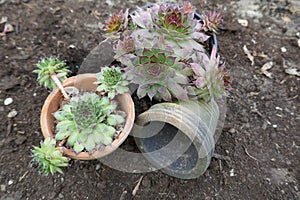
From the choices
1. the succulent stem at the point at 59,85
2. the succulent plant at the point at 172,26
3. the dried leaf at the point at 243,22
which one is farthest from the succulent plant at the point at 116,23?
the dried leaf at the point at 243,22

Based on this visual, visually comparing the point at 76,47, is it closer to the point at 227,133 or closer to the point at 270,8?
the point at 227,133

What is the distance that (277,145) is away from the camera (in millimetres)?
1726

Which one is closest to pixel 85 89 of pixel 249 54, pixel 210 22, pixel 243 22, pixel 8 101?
pixel 8 101

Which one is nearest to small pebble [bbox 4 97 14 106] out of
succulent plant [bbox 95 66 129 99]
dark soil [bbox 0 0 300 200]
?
dark soil [bbox 0 0 300 200]

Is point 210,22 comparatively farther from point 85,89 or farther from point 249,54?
point 85,89

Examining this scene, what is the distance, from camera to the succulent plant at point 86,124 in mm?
1331

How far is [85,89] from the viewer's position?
5.33 ft

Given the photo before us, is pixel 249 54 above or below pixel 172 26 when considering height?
below

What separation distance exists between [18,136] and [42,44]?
24.3 inches

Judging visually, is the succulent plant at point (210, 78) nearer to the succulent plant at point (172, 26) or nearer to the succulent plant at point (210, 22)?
the succulent plant at point (172, 26)

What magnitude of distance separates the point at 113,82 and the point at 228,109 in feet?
2.49

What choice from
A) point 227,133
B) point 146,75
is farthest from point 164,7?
point 227,133

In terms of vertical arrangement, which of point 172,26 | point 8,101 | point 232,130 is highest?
point 172,26

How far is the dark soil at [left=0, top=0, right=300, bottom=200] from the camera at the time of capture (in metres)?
1.55
